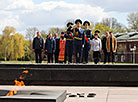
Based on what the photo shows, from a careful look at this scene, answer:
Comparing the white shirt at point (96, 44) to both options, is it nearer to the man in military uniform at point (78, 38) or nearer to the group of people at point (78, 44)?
the group of people at point (78, 44)

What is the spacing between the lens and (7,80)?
37.2ft

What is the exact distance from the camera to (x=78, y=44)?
13445 mm

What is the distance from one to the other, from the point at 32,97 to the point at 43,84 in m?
4.55

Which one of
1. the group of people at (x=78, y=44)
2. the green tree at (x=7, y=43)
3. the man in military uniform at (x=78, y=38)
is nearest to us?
the man in military uniform at (x=78, y=38)

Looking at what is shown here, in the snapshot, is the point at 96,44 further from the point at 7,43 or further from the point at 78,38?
the point at 7,43

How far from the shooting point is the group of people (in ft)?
44.1

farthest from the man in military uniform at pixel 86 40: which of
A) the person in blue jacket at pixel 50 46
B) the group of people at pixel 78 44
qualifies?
the person in blue jacket at pixel 50 46

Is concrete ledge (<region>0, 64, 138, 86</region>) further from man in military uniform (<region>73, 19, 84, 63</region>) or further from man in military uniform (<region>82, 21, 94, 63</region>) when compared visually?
man in military uniform (<region>82, 21, 94, 63</region>)

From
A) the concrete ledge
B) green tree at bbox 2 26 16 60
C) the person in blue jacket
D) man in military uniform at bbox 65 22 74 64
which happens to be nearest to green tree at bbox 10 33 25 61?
green tree at bbox 2 26 16 60

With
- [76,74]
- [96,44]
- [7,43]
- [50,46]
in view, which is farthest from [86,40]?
[7,43]

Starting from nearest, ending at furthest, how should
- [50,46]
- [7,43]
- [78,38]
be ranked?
1. [78,38]
2. [50,46]
3. [7,43]

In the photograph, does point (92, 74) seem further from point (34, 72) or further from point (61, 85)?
point (34, 72)

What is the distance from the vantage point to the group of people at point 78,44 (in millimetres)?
13430

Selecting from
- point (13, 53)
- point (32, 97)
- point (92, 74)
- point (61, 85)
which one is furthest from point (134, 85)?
point (13, 53)
